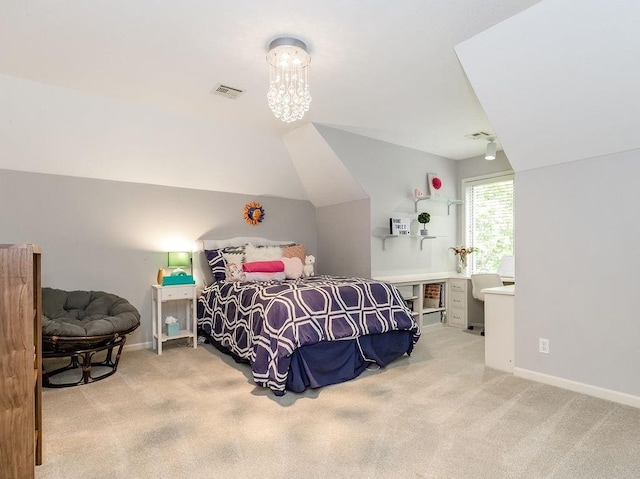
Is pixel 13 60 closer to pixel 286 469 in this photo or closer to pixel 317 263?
pixel 286 469

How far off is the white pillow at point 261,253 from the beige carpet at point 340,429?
4.82 feet

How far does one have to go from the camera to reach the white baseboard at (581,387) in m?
2.50

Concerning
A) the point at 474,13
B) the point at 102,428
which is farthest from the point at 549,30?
the point at 102,428

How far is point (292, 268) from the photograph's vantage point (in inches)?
165

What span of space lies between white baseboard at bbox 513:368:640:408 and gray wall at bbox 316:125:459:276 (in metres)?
2.03

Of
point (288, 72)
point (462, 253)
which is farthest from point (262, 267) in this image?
point (462, 253)

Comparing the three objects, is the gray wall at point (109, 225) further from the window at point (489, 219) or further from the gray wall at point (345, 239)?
the window at point (489, 219)

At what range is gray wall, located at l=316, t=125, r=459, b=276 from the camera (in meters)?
4.39

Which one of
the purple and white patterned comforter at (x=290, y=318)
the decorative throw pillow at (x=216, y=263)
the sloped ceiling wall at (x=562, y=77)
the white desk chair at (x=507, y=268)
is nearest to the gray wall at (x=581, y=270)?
the sloped ceiling wall at (x=562, y=77)

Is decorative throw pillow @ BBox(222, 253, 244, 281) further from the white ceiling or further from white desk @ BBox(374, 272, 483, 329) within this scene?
white desk @ BBox(374, 272, 483, 329)

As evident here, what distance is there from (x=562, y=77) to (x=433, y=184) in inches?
114

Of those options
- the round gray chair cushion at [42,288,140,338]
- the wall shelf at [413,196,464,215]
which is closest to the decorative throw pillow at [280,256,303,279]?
the round gray chair cushion at [42,288,140,338]

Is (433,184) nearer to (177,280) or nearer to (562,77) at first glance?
(562,77)

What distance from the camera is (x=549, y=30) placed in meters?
2.11
